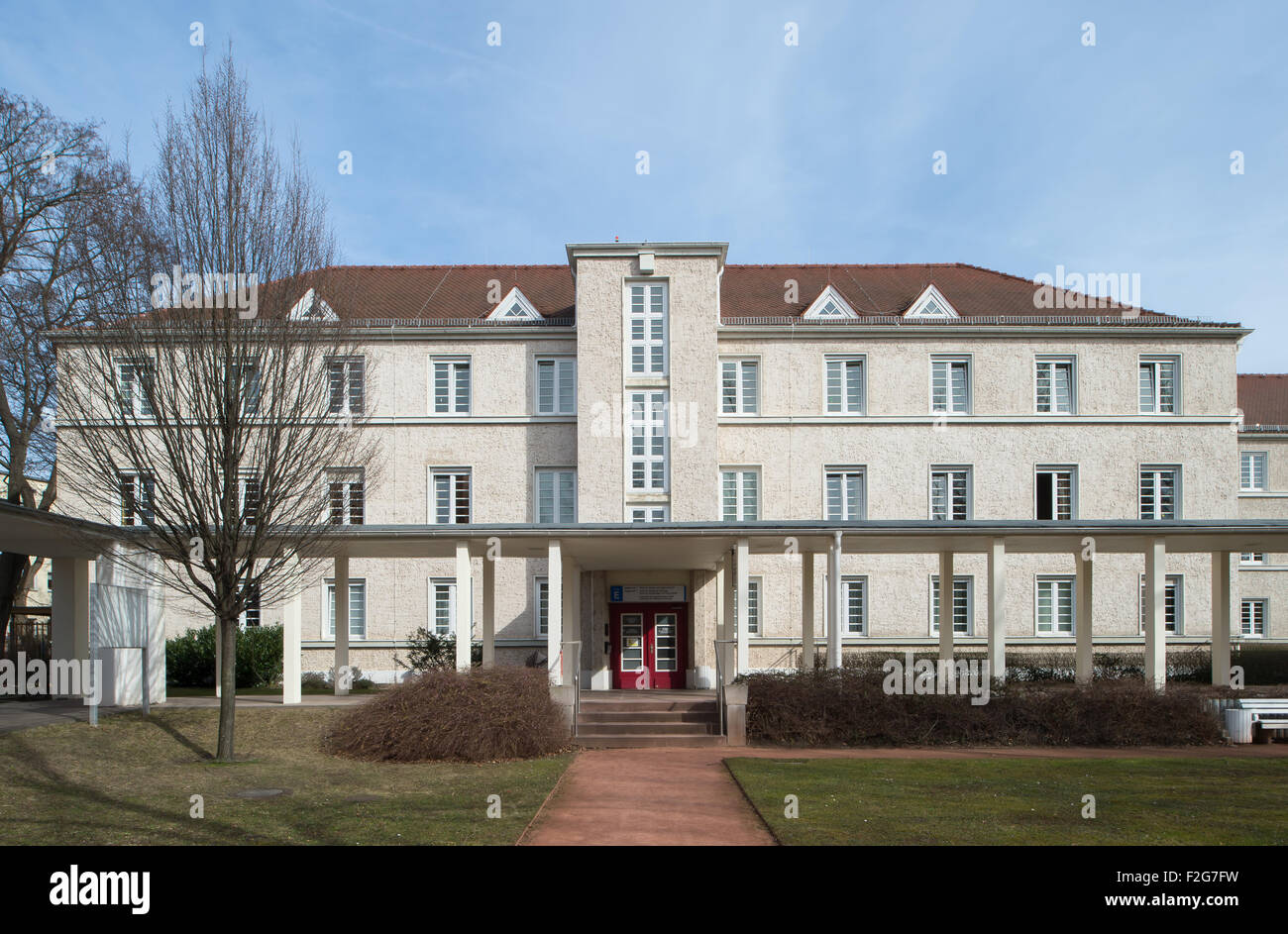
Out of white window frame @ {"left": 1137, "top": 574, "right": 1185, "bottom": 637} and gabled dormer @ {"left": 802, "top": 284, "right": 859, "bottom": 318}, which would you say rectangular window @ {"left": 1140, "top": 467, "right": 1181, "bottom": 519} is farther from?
gabled dormer @ {"left": 802, "top": 284, "right": 859, "bottom": 318}

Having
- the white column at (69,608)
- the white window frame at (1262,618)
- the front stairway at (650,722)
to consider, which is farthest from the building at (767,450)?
the front stairway at (650,722)

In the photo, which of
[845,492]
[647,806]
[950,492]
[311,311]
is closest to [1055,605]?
[950,492]

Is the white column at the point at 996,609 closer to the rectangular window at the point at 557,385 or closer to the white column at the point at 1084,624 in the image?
the white column at the point at 1084,624

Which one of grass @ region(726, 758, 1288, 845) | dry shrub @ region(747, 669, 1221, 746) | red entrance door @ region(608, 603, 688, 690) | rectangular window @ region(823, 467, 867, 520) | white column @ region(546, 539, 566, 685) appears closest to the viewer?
grass @ region(726, 758, 1288, 845)

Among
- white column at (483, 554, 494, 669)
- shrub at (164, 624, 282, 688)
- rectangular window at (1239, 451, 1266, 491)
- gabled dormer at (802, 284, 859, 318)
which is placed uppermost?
gabled dormer at (802, 284, 859, 318)

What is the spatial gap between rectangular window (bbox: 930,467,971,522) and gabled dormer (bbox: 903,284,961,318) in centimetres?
485

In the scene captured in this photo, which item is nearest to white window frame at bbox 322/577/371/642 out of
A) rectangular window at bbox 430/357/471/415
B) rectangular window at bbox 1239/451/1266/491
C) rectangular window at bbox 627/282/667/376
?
rectangular window at bbox 430/357/471/415

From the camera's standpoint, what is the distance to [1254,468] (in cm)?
4116

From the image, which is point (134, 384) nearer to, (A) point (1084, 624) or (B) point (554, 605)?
(B) point (554, 605)

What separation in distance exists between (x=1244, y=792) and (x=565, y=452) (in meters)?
21.1

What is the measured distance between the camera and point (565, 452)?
30.9 metres

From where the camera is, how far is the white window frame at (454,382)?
31344 mm

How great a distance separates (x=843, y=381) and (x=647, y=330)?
633cm

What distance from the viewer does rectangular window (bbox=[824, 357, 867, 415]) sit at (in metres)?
31.6
